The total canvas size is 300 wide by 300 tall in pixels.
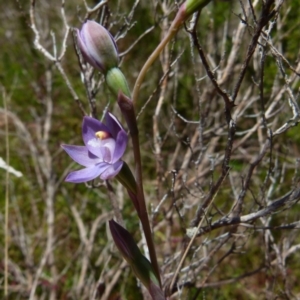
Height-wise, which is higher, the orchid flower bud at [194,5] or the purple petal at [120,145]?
the orchid flower bud at [194,5]

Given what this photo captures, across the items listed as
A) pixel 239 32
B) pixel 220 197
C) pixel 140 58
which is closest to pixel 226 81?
pixel 239 32

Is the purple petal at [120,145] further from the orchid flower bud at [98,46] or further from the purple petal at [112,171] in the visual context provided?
the orchid flower bud at [98,46]

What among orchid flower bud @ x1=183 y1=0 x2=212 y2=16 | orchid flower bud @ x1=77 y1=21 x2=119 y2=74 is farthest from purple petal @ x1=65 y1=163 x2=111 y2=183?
orchid flower bud @ x1=183 y1=0 x2=212 y2=16

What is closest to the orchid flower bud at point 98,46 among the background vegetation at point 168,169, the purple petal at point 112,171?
the purple petal at point 112,171

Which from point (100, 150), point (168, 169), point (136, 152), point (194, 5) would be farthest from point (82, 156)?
point (168, 169)

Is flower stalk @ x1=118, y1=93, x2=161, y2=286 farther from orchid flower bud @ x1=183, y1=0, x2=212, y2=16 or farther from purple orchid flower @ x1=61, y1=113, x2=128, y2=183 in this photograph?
orchid flower bud @ x1=183, y1=0, x2=212, y2=16

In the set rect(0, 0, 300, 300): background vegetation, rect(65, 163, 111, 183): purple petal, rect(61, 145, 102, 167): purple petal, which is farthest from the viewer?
rect(0, 0, 300, 300): background vegetation

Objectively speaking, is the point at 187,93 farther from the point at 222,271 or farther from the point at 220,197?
the point at 222,271
